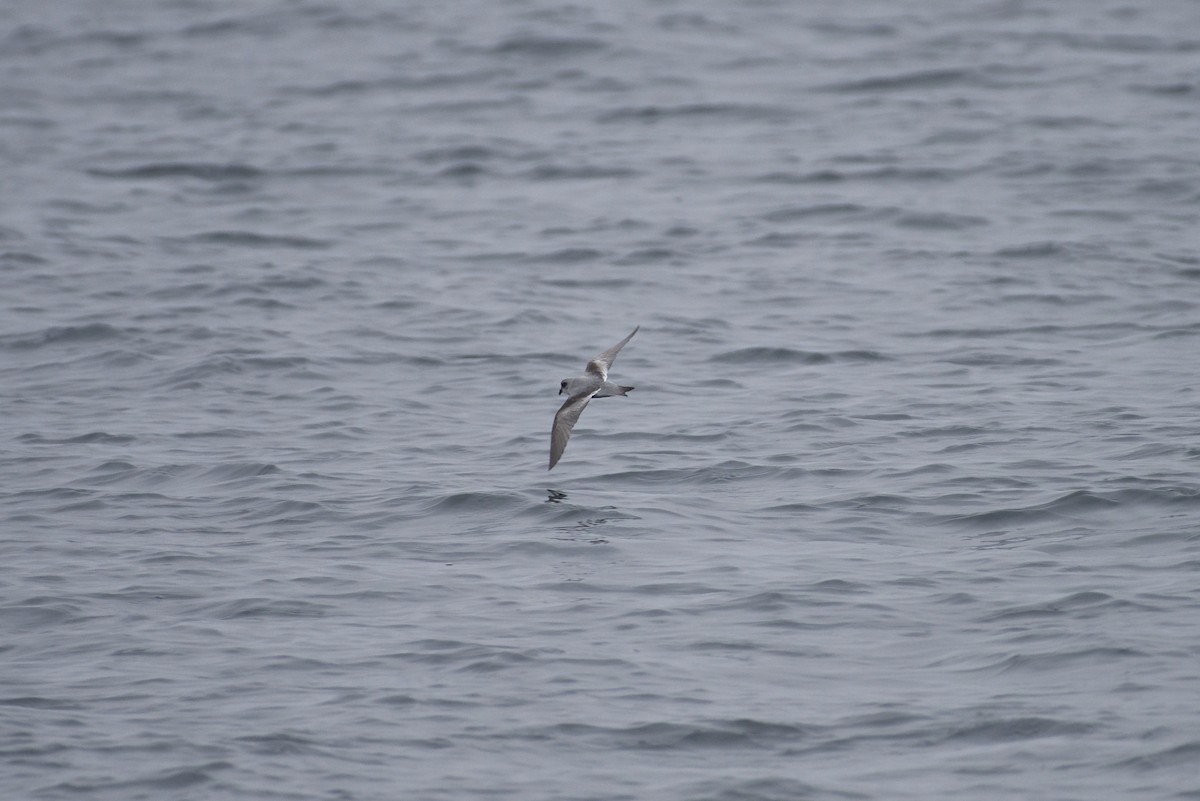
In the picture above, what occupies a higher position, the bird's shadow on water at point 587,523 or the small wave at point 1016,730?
the bird's shadow on water at point 587,523

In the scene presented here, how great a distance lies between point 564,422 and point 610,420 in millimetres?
2621

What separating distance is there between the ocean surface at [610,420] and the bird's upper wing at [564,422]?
51cm

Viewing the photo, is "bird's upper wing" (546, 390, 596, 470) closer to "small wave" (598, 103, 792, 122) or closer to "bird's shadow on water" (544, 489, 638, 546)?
"bird's shadow on water" (544, 489, 638, 546)

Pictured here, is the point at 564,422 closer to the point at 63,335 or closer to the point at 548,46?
the point at 63,335

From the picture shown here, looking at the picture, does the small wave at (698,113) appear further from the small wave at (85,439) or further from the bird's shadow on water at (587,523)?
the bird's shadow on water at (587,523)

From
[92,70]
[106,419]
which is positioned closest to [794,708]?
[106,419]

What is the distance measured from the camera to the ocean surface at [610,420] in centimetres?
800

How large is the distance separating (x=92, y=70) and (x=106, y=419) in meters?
15.1

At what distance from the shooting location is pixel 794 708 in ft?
26.6

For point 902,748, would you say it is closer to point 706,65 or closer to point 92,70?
point 706,65

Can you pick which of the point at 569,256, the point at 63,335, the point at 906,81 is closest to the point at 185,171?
the point at 569,256

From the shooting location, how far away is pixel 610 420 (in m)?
13.4

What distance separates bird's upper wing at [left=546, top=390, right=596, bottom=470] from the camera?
10.5m

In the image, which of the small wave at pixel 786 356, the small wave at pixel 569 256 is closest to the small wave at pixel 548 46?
the small wave at pixel 569 256
